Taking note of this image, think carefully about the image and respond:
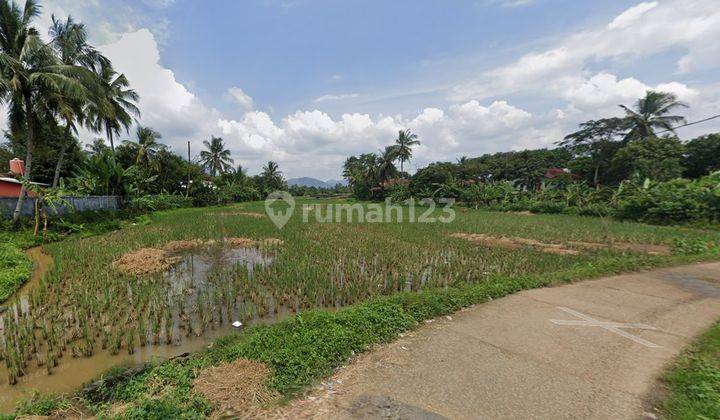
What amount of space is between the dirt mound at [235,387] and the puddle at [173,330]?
99 cm

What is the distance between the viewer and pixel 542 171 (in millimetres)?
32750

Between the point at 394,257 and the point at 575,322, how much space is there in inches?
202

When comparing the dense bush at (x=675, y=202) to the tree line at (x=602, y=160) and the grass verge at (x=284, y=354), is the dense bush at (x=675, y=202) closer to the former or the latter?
the tree line at (x=602, y=160)

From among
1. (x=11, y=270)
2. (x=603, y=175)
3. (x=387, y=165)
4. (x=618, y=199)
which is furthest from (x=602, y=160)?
(x=11, y=270)

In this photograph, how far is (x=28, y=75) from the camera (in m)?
11.3

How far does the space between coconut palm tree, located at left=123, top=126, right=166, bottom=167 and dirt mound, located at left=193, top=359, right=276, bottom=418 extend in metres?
27.9

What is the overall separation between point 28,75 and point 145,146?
16354 millimetres

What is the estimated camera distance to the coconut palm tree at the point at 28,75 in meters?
11.0

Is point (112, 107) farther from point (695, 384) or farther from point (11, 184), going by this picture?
point (695, 384)

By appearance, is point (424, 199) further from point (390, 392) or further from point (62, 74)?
point (390, 392)

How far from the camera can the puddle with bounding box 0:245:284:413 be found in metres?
3.40

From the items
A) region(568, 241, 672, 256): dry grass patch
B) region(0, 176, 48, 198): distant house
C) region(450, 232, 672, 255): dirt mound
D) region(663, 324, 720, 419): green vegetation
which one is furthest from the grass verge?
region(0, 176, 48, 198): distant house

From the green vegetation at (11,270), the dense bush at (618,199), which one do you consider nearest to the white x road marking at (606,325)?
the green vegetation at (11,270)

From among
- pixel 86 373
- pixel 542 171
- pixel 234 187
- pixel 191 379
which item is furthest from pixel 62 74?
pixel 542 171
